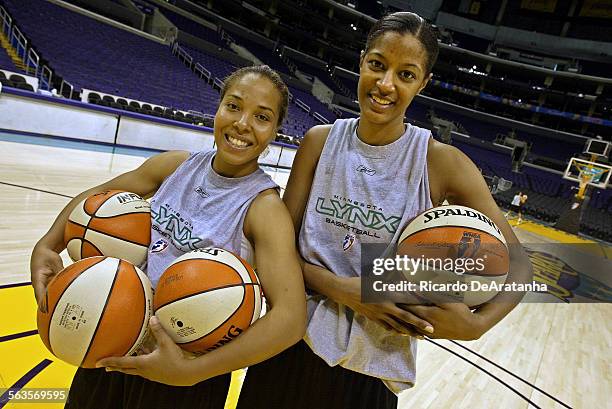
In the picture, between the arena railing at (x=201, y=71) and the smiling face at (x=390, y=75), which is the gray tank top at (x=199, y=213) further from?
the arena railing at (x=201, y=71)

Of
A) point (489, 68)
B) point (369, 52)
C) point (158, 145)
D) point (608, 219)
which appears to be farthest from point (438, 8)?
point (369, 52)

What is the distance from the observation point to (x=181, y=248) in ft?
3.45

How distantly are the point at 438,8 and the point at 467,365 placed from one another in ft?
89.3

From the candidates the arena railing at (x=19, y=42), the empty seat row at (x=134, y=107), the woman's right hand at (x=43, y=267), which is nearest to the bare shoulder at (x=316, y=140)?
the woman's right hand at (x=43, y=267)

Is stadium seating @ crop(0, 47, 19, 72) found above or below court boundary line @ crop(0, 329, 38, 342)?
above

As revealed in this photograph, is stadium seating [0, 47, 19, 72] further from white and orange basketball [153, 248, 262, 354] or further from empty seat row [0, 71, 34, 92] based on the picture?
white and orange basketball [153, 248, 262, 354]

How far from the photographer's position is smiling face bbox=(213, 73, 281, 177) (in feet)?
3.59

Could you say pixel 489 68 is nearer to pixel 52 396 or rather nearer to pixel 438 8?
pixel 438 8

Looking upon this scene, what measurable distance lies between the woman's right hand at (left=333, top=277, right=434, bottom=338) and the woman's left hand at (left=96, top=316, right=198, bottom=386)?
369mm

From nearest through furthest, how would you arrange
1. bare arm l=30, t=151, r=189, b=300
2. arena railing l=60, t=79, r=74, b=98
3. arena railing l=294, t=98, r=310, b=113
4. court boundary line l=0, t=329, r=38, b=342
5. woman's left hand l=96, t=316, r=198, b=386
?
1. woman's left hand l=96, t=316, r=198, b=386
2. bare arm l=30, t=151, r=189, b=300
3. court boundary line l=0, t=329, r=38, b=342
4. arena railing l=60, t=79, r=74, b=98
5. arena railing l=294, t=98, r=310, b=113

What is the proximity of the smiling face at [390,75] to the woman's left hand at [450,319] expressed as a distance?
472mm

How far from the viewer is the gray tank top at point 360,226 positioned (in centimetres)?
100

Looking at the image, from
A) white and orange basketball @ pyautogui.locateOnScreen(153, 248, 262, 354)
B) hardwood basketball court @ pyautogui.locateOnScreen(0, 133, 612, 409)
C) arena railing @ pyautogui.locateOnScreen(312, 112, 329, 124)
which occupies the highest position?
white and orange basketball @ pyautogui.locateOnScreen(153, 248, 262, 354)
